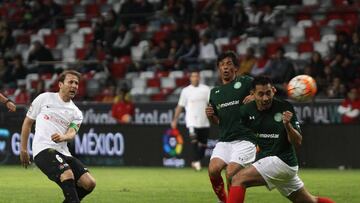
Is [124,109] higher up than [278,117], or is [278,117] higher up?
[278,117]

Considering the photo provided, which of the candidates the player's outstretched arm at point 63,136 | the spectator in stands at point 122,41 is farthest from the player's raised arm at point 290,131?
the spectator in stands at point 122,41

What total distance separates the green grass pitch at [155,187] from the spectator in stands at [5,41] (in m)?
9.37

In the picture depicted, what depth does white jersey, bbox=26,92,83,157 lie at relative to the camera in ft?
37.1

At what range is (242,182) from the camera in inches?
399

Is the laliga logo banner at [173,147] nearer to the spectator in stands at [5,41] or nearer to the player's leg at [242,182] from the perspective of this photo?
the spectator in stands at [5,41]

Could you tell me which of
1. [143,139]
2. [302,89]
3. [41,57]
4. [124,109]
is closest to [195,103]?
[143,139]

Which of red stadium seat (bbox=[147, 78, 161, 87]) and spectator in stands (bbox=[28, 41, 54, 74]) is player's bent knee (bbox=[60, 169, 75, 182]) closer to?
red stadium seat (bbox=[147, 78, 161, 87])

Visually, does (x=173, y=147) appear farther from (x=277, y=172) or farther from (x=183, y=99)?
(x=277, y=172)

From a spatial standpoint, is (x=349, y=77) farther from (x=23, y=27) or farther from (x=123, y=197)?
(x=23, y=27)

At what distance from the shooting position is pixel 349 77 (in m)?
A: 22.3

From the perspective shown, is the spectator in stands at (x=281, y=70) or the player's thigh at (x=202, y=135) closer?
Answer: the player's thigh at (x=202, y=135)

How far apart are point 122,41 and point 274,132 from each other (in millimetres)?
18098

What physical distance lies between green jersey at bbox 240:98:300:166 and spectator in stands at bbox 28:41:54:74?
1892 centimetres

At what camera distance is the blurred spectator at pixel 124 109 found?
23484 mm
